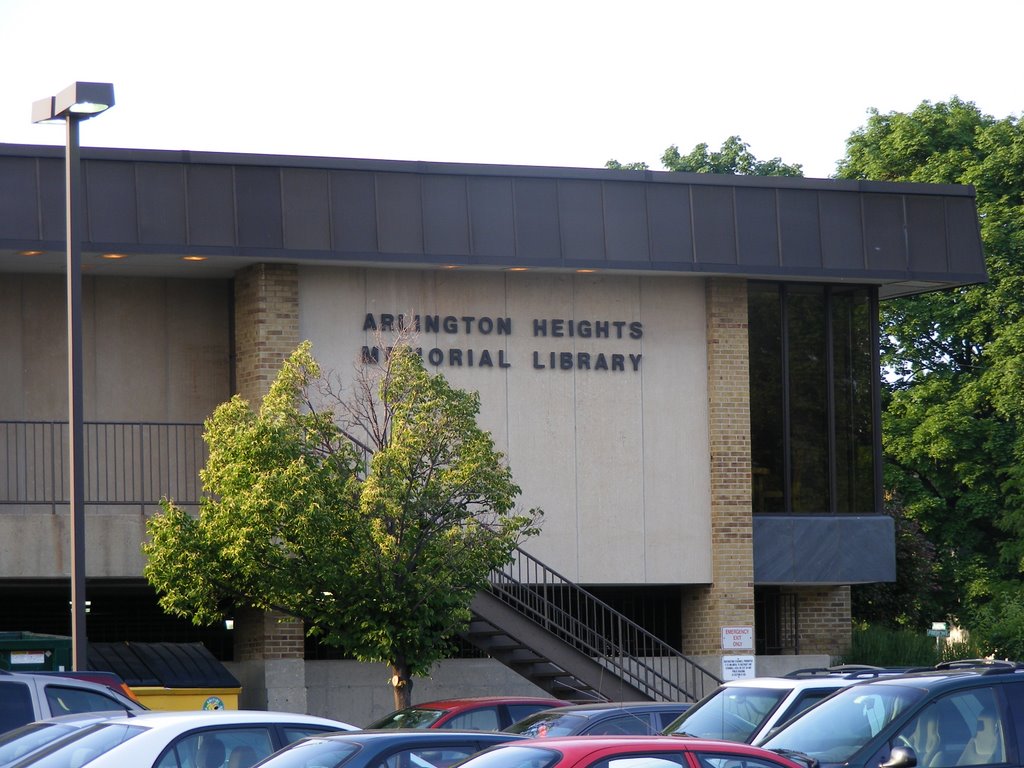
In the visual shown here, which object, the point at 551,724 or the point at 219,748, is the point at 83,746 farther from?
the point at 551,724

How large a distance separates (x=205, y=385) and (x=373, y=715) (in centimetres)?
561

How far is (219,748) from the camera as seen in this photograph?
1098 centimetres

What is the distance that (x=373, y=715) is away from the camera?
24750mm

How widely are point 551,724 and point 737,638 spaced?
11.9 m

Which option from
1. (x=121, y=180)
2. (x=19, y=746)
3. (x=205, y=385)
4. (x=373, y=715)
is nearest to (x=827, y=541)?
(x=373, y=715)

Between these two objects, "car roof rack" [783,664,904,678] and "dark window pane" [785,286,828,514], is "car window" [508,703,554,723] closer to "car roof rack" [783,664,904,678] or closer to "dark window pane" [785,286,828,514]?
"car roof rack" [783,664,904,678]

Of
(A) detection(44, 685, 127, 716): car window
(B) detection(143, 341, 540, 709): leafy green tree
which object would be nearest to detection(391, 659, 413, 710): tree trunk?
(B) detection(143, 341, 540, 709): leafy green tree

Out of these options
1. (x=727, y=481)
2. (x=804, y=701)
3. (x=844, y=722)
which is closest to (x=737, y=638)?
(x=727, y=481)

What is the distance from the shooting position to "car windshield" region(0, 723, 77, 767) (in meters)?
11.5

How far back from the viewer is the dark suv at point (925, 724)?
11.8 m

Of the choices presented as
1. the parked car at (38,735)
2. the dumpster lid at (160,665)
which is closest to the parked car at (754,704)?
the parked car at (38,735)

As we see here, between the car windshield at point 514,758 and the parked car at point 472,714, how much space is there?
6.64 m

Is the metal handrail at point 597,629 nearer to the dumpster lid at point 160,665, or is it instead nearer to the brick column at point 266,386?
the brick column at point 266,386

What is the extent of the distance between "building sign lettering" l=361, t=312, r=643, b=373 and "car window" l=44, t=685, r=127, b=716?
10.7 m
